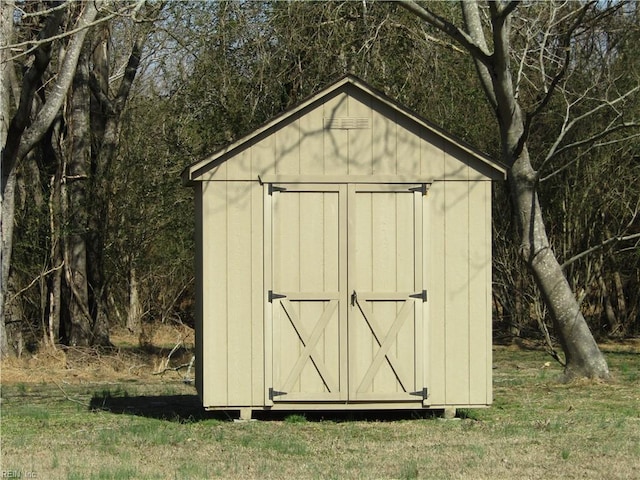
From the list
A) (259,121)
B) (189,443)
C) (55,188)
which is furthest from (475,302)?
(55,188)

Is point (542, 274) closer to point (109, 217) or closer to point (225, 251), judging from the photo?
point (225, 251)

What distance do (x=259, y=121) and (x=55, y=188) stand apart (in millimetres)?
3612

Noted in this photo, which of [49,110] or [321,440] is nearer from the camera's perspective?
[321,440]

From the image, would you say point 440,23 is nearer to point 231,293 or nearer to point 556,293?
point 556,293

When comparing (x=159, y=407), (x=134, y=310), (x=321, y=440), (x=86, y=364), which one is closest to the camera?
(x=321, y=440)

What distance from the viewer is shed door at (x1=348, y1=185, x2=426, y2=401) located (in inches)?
390

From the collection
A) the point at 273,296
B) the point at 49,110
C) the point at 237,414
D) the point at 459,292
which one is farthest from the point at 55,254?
the point at 459,292

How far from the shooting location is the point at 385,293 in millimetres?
9914

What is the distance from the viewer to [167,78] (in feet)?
60.3

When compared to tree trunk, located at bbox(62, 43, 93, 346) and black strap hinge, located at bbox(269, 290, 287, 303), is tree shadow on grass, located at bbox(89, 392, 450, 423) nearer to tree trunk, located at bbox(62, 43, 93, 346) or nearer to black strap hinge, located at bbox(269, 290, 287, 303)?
black strap hinge, located at bbox(269, 290, 287, 303)

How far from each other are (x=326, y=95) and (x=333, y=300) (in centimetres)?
193

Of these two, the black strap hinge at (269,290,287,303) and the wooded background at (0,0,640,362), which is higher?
the wooded background at (0,0,640,362)

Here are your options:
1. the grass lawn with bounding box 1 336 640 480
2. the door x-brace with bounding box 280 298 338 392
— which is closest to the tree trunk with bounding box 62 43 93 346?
the grass lawn with bounding box 1 336 640 480

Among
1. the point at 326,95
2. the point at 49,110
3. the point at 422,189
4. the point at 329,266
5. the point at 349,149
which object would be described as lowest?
the point at 329,266
